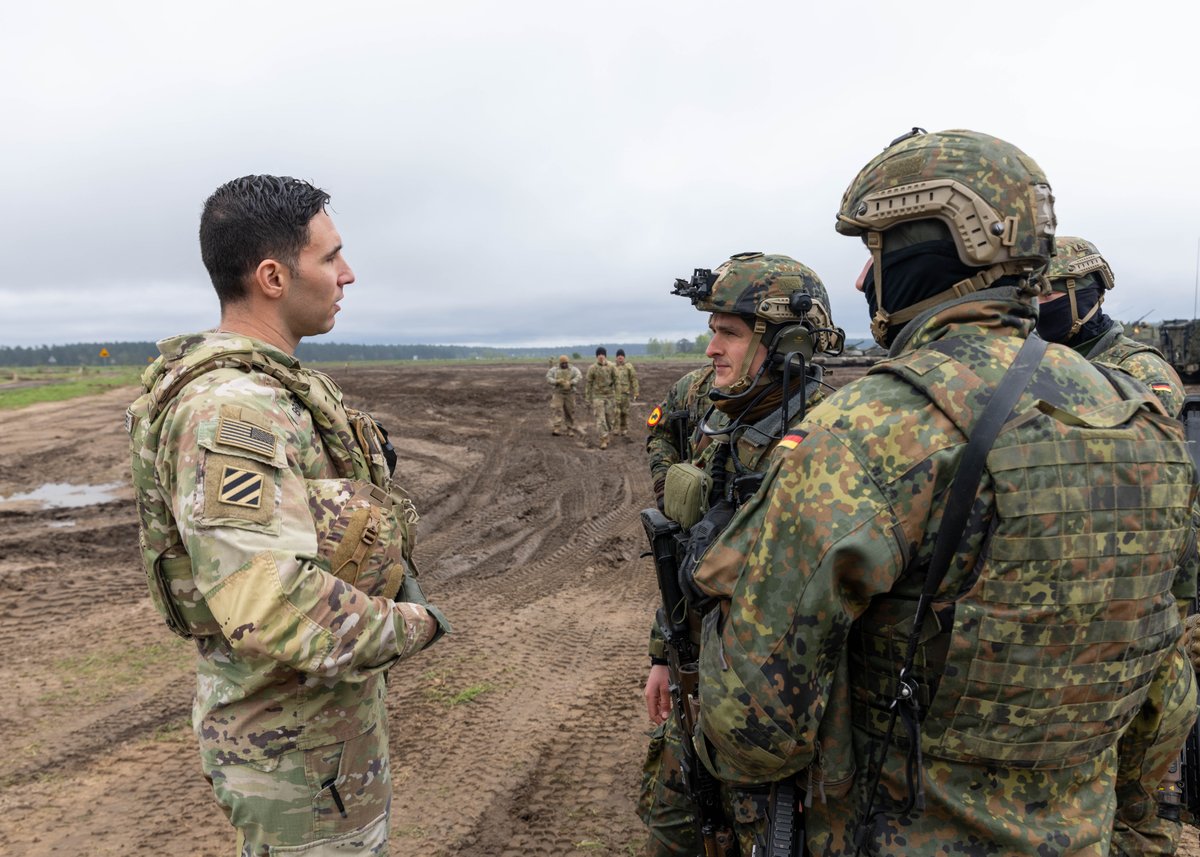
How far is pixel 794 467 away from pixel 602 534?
773 centimetres

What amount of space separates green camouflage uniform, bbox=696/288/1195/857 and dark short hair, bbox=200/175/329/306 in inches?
57.4

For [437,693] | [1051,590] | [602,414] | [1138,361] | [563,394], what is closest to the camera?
[1051,590]

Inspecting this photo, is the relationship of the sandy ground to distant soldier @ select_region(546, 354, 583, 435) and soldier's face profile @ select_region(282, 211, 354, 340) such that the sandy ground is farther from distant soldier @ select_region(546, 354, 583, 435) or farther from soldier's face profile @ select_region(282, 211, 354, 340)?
distant soldier @ select_region(546, 354, 583, 435)

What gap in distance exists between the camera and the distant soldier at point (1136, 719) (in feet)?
6.41

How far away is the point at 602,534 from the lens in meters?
9.19

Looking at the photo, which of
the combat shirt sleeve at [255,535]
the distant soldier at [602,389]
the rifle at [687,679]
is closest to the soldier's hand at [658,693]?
the rifle at [687,679]

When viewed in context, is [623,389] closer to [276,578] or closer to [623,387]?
[623,387]

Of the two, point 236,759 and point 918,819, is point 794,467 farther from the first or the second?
point 236,759

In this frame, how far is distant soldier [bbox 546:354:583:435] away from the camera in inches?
643

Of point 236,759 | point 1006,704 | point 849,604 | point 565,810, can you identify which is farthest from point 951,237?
point 565,810

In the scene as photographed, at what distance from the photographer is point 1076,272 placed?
3916 millimetres

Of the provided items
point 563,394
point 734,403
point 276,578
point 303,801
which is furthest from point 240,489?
point 563,394

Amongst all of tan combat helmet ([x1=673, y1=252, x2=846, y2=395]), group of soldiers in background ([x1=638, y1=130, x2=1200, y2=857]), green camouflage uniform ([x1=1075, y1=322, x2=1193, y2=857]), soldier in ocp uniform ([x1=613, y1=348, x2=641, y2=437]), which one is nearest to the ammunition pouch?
tan combat helmet ([x1=673, y1=252, x2=846, y2=395])

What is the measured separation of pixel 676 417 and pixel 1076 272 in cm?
256
